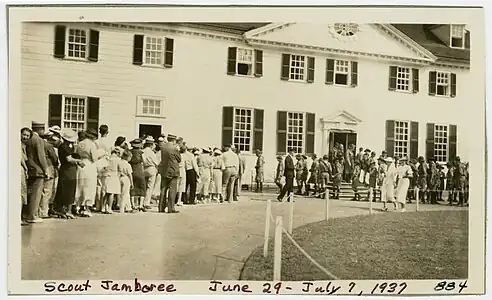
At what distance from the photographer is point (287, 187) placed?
14.0 ft

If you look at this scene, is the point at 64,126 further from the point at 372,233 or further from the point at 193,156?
the point at 372,233

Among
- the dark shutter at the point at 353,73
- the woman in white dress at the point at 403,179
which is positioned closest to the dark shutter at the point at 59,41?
the dark shutter at the point at 353,73

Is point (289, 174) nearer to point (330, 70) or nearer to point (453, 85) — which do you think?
point (330, 70)

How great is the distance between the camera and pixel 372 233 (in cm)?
426

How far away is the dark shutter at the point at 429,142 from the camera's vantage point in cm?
432

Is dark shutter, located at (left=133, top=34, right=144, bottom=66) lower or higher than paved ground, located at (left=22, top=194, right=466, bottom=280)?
higher

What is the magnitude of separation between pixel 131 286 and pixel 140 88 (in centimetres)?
144

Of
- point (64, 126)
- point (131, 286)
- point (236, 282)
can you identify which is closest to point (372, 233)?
point (236, 282)

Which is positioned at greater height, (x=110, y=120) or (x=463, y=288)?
(x=110, y=120)

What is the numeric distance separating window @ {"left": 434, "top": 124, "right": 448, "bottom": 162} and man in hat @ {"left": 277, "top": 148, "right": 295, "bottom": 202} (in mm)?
1112

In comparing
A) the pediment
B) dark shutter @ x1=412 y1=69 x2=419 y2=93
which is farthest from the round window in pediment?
dark shutter @ x1=412 y1=69 x2=419 y2=93

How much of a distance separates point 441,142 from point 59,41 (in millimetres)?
2948

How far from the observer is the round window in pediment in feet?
13.7
